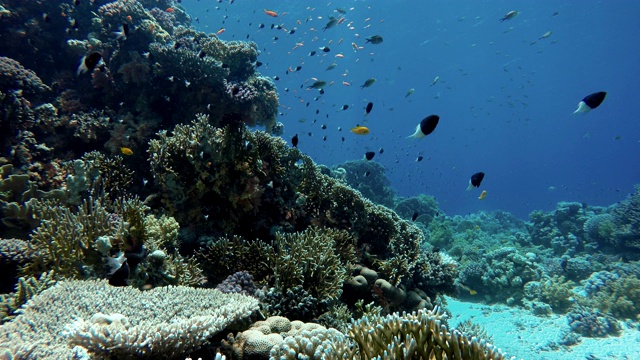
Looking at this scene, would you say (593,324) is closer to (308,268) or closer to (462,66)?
(308,268)

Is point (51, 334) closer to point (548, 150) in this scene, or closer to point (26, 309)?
point (26, 309)

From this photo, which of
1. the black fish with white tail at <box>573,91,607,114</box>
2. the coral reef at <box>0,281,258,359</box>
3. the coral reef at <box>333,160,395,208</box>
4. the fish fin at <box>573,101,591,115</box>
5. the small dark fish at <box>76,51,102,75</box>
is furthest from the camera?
the coral reef at <box>333,160,395,208</box>

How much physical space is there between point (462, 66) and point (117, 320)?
3440 inches

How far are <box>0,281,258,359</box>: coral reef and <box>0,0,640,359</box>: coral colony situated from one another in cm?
2

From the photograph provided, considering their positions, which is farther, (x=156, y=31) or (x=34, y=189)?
(x=156, y=31)

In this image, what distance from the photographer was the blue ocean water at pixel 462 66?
4959 cm

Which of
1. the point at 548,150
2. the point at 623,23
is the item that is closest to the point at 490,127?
the point at 548,150

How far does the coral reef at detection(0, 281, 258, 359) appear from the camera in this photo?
246cm

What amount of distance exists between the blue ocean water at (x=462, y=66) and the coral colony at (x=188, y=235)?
5379 millimetres

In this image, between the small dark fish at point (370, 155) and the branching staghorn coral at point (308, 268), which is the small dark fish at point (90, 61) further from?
the small dark fish at point (370, 155)

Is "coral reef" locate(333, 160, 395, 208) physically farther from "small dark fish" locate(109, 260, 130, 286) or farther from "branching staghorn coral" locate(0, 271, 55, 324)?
"branching staghorn coral" locate(0, 271, 55, 324)

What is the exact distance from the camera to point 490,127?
158375mm

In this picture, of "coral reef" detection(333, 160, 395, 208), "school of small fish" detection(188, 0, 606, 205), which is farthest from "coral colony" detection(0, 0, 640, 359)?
"coral reef" detection(333, 160, 395, 208)

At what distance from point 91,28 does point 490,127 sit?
574ft
